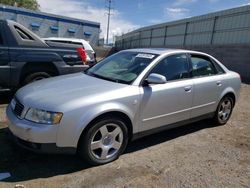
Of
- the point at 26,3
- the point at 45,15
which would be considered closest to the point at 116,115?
the point at 45,15

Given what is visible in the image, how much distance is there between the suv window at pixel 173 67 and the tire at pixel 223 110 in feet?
4.14

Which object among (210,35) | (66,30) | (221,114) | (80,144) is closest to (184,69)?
(221,114)

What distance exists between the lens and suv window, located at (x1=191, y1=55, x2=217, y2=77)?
511 cm

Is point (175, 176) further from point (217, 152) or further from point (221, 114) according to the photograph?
point (221, 114)

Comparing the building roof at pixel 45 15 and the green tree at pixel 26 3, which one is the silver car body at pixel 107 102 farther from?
the green tree at pixel 26 3

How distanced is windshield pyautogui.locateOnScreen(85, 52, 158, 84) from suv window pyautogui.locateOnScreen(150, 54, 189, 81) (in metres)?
0.18

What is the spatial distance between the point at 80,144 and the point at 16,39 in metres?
3.61

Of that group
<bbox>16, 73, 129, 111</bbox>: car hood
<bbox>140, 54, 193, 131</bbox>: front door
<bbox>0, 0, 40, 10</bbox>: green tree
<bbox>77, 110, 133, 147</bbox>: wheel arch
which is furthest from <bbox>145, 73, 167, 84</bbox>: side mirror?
<bbox>0, 0, 40, 10</bbox>: green tree

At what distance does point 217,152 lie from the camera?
4551 mm

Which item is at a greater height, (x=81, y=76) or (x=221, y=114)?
(x=81, y=76)

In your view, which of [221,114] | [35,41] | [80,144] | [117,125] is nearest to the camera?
[80,144]

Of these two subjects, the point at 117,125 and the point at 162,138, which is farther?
the point at 162,138

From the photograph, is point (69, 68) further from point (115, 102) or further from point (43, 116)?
point (43, 116)

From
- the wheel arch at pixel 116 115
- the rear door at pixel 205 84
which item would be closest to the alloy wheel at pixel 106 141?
the wheel arch at pixel 116 115
